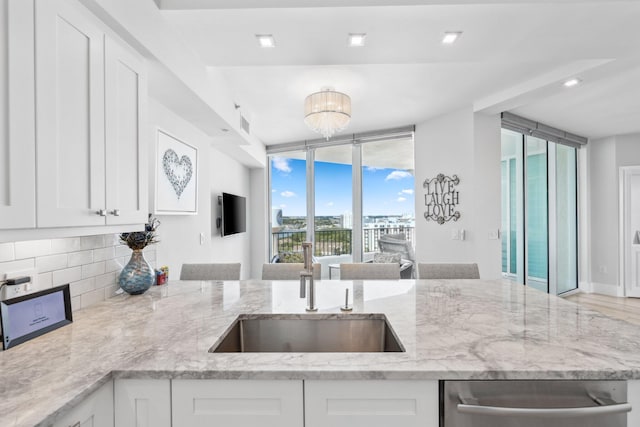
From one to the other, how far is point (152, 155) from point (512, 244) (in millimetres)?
4670

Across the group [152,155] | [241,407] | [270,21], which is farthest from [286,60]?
[241,407]

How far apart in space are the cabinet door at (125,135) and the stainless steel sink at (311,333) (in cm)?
74

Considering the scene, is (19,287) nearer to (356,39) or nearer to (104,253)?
(104,253)

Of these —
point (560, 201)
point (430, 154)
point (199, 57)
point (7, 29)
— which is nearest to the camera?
point (7, 29)

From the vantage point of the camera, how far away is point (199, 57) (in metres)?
2.29

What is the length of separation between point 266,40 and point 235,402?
2.00 meters

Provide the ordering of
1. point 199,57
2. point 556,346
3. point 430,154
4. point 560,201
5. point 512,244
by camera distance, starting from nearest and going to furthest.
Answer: point 556,346
point 199,57
point 430,154
point 512,244
point 560,201

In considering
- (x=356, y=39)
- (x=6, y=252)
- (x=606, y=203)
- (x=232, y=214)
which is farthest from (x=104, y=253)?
(x=606, y=203)

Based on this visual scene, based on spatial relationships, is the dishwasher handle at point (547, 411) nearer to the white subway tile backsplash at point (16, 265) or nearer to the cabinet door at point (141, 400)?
the cabinet door at point (141, 400)

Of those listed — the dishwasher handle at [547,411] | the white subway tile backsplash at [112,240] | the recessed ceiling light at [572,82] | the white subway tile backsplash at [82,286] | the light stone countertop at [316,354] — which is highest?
the recessed ceiling light at [572,82]

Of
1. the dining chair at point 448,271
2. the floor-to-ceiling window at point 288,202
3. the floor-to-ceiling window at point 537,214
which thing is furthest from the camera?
the floor-to-ceiling window at point 288,202

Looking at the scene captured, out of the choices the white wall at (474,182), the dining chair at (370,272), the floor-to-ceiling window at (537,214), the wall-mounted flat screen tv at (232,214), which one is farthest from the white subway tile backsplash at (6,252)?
the floor-to-ceiling window at (537,214)

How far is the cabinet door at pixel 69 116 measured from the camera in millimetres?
1042

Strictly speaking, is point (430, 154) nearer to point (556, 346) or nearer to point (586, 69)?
point (586, 69)
